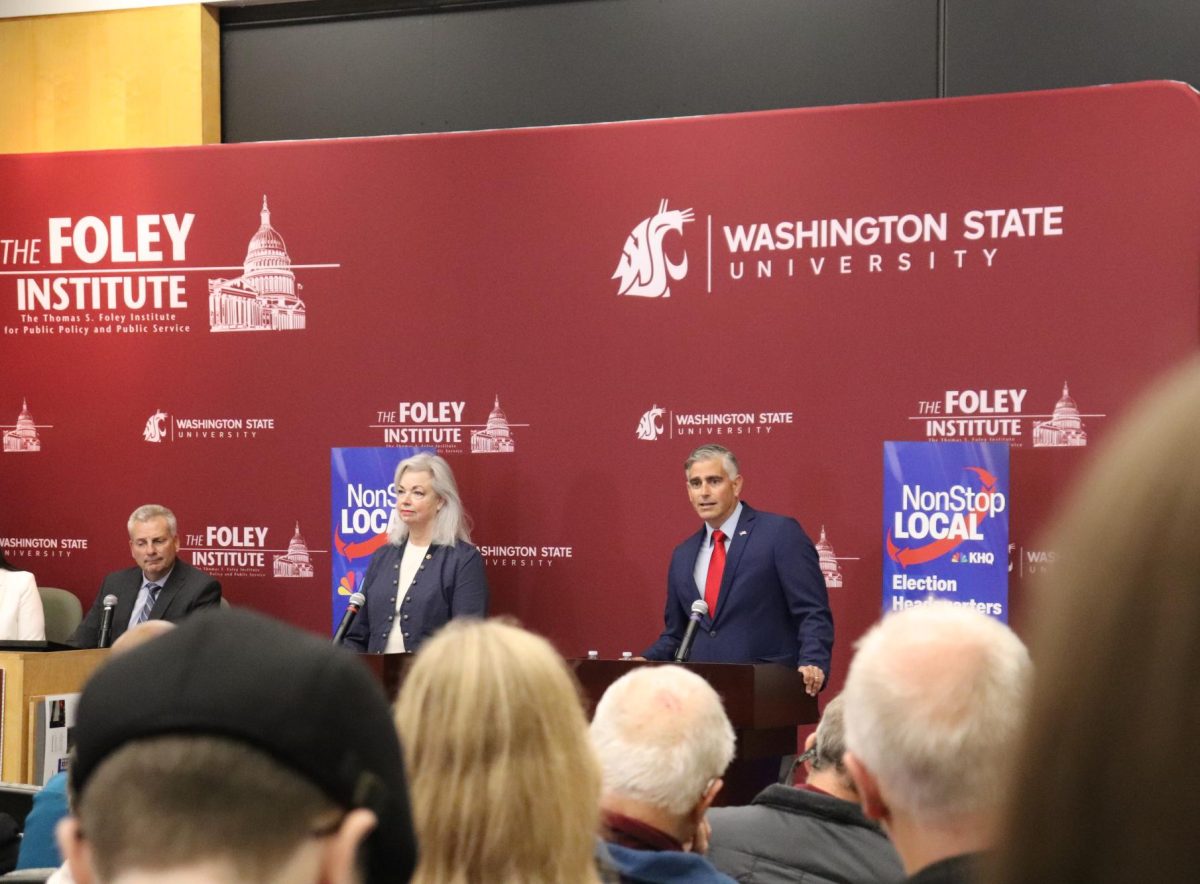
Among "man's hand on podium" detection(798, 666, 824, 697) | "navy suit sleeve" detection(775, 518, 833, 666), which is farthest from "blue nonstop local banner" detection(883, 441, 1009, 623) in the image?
"man's hand on podium" detection(798, 666, 824, 697)

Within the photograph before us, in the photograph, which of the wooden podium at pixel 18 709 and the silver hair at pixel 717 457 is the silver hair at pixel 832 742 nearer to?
the silver hair at pixel 717 457

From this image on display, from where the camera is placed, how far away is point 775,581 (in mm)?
6578

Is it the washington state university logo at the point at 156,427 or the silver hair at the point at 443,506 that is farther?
the washington state university logo at the point at 156,427

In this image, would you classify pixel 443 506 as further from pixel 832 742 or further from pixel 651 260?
pixel 832 742

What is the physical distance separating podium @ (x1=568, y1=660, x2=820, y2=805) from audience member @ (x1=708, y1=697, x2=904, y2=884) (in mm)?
2388

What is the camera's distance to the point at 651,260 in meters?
7.63

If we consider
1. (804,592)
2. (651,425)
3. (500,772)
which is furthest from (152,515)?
(500,772)

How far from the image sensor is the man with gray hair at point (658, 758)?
2.69m

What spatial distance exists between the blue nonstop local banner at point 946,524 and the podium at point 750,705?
4.28ft

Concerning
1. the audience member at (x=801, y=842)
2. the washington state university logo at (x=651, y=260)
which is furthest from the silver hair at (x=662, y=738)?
the washington state university logo at (x=651, y=260)

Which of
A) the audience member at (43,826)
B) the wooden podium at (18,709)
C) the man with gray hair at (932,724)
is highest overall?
the man with gray hair at (932,724)

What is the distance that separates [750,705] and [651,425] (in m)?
2.38

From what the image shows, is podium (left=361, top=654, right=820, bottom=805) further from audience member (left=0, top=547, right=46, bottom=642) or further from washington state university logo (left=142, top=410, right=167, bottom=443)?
washington state university logo (left=142, top=410, right=167, bottom=443)

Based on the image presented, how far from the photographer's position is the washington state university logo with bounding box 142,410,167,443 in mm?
8422
